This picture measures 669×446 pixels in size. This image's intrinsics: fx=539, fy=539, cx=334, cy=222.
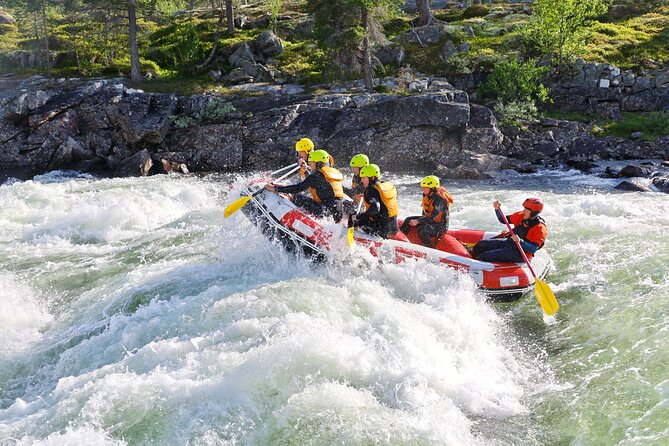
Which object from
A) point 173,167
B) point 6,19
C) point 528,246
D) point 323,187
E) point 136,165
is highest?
point 6,19

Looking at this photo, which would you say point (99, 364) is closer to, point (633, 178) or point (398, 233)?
point (398, 233)

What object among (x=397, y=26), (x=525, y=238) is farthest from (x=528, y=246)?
(x=397, y=26)

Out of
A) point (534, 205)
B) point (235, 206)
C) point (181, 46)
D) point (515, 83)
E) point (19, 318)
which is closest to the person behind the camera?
point (19, 318)

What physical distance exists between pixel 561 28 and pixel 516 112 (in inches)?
236

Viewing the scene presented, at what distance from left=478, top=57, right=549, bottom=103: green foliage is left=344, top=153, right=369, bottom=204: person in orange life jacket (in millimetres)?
14875

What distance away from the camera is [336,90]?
2334cm

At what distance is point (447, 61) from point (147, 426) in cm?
2414

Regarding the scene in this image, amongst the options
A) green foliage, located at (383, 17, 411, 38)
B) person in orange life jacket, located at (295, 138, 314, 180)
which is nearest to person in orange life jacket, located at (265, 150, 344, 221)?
person in orange life jacket, located at (295, 138, 314, 180)

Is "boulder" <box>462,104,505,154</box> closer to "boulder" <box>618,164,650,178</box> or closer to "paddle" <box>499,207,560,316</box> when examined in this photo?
"boulder" <box>618,164,650,178</box>

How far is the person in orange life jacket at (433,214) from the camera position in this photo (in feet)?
31.6

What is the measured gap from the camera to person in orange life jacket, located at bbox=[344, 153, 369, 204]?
1030cm

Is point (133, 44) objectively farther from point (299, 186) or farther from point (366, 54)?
point (299, 186)

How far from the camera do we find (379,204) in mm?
9312

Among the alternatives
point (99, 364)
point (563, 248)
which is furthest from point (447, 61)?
point (99, 364)
